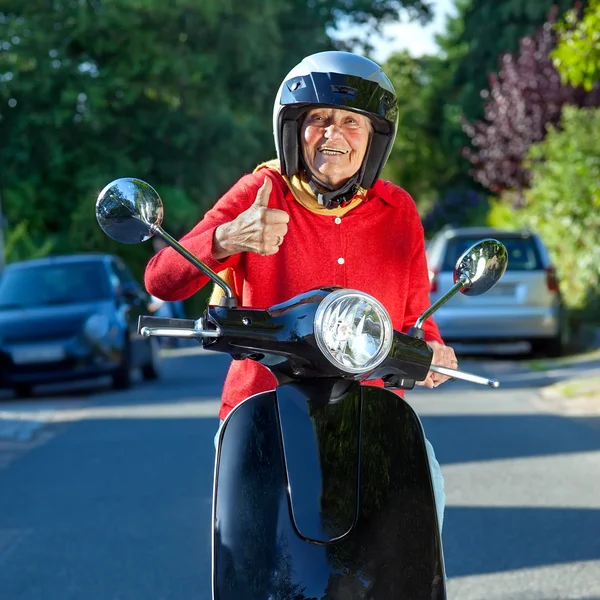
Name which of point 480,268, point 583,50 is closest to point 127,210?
point 480,268

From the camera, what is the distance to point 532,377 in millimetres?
14414

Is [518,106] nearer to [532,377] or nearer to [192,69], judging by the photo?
[192,69]

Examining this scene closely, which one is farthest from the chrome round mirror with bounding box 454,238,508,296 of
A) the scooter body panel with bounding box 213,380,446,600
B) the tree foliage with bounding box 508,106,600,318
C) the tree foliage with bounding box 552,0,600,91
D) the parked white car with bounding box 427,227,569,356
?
the tree foliage with bounding box 508,106,600,318

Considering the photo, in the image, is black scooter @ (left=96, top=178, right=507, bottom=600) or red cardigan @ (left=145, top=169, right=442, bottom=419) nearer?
black scooter @ (left=96, top=178, right=507, bottom=600)

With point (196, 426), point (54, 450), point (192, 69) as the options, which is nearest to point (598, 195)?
point (196, 426)

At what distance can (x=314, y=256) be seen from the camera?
3498 mm

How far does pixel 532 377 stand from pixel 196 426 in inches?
194

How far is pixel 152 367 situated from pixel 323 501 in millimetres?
13046

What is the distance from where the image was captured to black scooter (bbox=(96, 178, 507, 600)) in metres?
3.03

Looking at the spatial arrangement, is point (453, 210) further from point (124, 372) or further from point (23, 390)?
point (23, 390)

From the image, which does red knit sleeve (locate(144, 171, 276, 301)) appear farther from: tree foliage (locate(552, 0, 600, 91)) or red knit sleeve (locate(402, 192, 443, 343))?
tree foliage (locate(552, 0, 600, 91))

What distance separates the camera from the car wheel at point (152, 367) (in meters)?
15.9

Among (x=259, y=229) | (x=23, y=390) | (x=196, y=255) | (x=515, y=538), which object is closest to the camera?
(x=259, y=229)

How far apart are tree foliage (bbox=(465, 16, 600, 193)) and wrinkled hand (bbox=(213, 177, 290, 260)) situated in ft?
91.0
